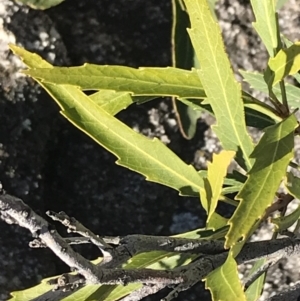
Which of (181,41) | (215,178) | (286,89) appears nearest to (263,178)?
(215,178)

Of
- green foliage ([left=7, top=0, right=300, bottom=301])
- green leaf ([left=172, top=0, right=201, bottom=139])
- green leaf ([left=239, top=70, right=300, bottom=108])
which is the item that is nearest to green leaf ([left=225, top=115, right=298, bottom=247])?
green foliage ([left=7, top=0, right=300, bottom=301])

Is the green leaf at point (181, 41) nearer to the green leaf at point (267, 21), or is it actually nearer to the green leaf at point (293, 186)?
the green leaf at point (267, 21)

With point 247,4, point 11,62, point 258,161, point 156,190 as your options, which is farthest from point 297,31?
point 258,161

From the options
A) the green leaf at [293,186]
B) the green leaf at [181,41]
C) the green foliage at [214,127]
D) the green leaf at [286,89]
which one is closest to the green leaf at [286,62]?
the green foliage at [214,127]

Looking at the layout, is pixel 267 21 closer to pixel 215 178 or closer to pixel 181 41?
pixel 215 178

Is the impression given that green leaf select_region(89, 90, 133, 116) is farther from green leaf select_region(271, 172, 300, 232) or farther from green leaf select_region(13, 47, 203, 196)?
green leaf select_region(271, 172, 300, 232)

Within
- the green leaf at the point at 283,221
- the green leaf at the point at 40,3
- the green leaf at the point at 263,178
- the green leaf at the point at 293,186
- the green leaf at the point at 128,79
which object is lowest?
the green leaf at the point at 283,221

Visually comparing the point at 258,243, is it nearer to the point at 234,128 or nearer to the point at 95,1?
the point at 234,128
